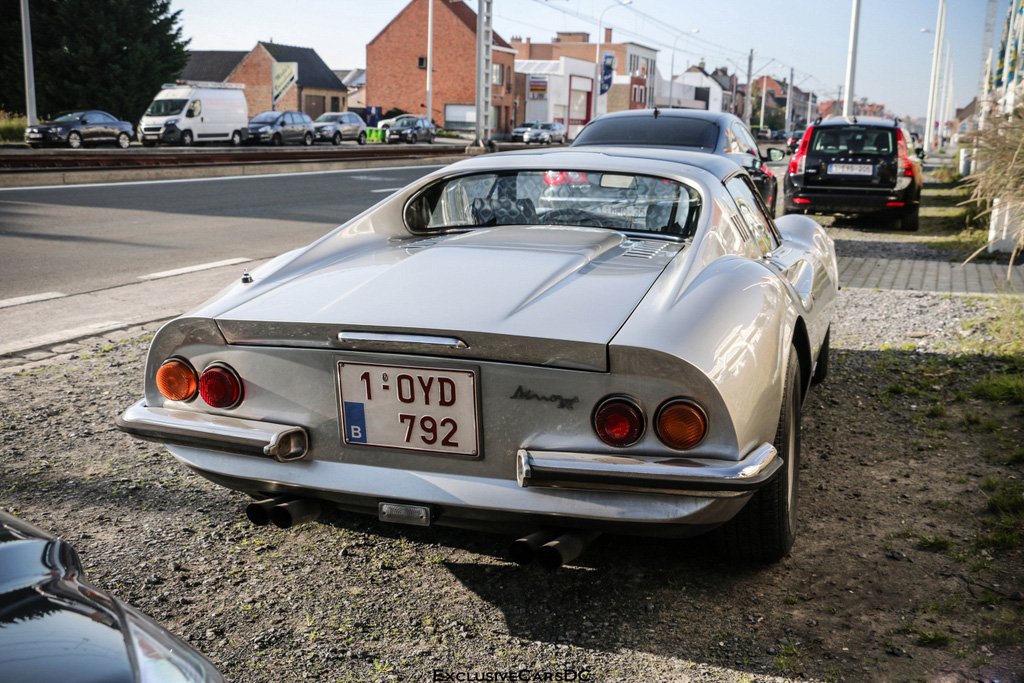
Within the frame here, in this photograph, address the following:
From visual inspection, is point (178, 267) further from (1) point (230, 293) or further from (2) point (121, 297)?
(1) point (230, 293)

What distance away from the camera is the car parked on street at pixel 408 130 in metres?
48.0

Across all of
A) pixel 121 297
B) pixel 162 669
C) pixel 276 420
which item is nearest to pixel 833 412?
pixel 276 420

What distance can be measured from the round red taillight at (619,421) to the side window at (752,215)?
157 cm

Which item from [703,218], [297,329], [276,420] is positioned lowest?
[276,420]

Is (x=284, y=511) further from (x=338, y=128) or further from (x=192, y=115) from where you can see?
(x=338, y=128)

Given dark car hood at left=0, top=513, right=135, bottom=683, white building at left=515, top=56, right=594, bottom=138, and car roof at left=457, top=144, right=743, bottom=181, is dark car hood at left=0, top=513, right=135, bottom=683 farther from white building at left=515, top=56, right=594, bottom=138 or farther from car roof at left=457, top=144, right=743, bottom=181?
white building at left=515, top=56, right=594, bottom=138

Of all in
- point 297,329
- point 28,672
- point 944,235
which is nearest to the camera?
point 28,672

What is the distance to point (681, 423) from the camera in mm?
2244

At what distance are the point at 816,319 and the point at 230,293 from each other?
2.42 m

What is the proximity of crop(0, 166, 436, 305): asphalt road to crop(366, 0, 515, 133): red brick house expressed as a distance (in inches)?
2081

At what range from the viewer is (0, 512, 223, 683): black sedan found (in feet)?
3.90

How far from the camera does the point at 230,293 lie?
9.37 ft

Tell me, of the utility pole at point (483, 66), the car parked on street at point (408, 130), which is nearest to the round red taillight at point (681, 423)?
the utility pole at point (483, 66)

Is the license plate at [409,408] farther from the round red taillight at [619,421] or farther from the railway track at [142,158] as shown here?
the railway track at [142,158]
